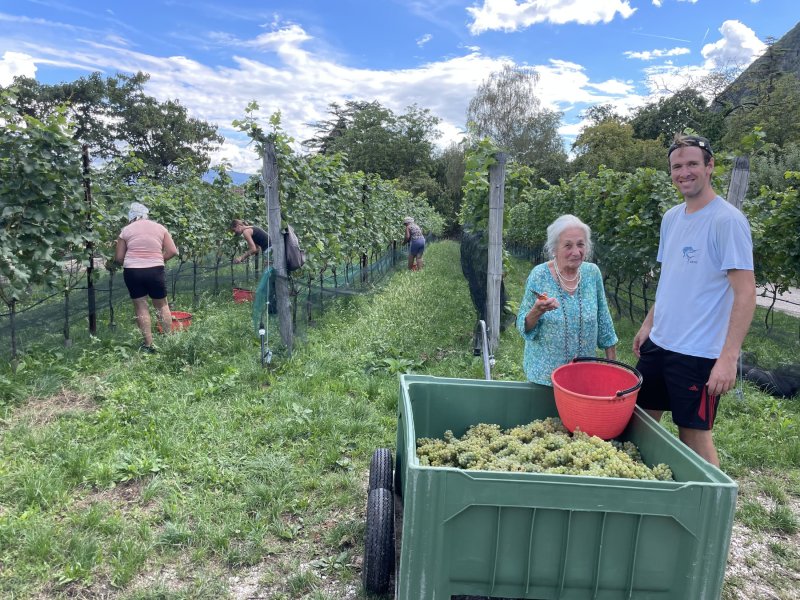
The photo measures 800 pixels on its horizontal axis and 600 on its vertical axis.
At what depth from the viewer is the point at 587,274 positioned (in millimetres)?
2721

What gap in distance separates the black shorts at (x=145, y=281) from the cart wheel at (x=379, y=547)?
4.19m

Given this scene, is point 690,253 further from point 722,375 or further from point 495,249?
point 495,249

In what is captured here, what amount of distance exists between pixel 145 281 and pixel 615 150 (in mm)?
37260

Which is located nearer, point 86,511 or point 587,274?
point 587,274

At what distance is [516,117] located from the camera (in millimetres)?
38031

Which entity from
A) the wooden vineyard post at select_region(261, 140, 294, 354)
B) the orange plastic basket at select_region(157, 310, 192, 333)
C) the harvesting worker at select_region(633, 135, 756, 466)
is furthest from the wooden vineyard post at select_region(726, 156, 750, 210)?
the orange plastic basket at select_region(157, 310, 192, 333)

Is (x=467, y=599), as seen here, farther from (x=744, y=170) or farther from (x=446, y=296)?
(x=446, y=296)

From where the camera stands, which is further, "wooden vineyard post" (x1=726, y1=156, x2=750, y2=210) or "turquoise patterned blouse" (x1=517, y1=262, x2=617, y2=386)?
"wooden vineyard post" (x1=726, y1=156, x2=750, y2=210)

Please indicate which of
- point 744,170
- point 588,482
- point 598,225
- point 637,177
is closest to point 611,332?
point 588,482

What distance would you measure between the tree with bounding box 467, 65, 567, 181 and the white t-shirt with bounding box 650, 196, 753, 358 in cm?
3671

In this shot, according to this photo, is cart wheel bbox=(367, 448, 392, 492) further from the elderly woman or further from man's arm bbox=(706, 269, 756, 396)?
man's arm bbox=(706, 269, 756, 396)

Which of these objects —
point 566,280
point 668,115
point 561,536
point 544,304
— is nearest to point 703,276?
point 566,280

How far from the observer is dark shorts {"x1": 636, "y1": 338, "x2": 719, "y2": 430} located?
2477 mm

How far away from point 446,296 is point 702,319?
24.2 ft
